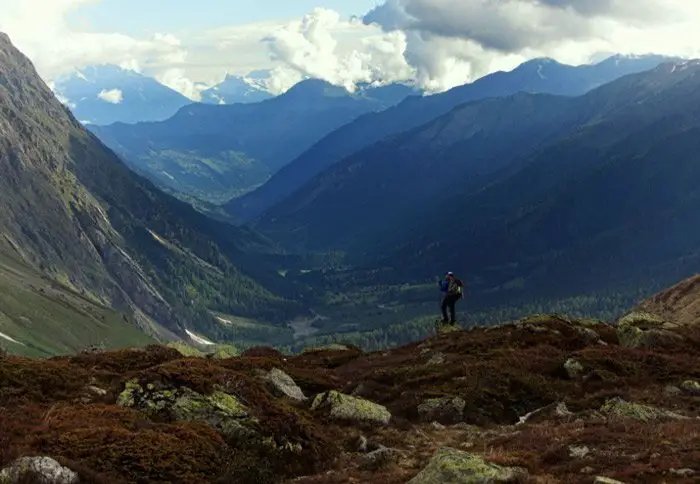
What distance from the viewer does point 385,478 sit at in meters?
20.7

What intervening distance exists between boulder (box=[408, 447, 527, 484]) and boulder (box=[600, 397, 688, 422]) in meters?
12.3

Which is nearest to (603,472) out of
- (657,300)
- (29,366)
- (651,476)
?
(651,476)

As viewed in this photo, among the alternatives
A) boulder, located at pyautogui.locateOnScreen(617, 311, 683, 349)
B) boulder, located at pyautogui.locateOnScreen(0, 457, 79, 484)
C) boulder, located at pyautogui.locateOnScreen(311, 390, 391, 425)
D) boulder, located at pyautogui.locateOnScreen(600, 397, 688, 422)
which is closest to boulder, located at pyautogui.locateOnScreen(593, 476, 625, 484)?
boulder, located at pyautogui.locateOnScreen(600, 397, 688, 422)

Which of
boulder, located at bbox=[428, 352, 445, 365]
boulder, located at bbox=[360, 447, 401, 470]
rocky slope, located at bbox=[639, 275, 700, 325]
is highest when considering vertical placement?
rocky slope, located at bbox=[639, 275, 700, 325]

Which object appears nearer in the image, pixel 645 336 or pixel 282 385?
pixel 282 385

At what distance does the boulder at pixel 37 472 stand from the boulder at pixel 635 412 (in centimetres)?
2377

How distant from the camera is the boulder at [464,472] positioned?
58.2ft

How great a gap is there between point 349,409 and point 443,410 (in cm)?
523

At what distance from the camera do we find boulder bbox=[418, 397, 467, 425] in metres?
30.7

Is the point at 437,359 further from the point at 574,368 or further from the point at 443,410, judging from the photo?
the point at 443,410

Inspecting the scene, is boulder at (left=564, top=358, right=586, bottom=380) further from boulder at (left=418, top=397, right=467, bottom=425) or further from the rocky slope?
the rocky slope

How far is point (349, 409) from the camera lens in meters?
29.3

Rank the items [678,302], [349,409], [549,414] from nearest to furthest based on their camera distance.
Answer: [349,409] < [549,414] < [678,302]

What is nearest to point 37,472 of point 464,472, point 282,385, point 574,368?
point 464,472
